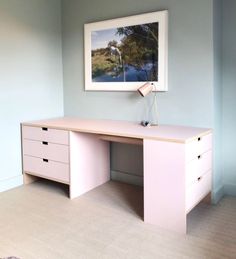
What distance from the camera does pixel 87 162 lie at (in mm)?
3131

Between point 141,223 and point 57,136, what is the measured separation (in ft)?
3.92

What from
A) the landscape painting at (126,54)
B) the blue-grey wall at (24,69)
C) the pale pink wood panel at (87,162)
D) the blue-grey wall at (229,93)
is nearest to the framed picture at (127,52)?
the landscape painting at (126,54)

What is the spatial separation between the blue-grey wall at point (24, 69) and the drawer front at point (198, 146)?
1921 mm

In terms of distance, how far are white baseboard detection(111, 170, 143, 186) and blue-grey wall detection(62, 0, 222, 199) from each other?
0.16 feet

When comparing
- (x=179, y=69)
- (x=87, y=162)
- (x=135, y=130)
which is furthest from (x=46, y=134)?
(x=179, y=69)

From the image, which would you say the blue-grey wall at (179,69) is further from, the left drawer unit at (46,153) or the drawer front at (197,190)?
the left drawer unit at (46,153)

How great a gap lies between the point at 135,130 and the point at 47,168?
43.1 inches

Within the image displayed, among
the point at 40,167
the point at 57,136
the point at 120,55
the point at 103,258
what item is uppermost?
the point at 120,55

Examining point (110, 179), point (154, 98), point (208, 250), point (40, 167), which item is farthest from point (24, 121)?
point (208, 250)

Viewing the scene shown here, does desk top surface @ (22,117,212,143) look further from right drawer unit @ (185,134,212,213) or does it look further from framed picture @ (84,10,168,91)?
framed picture @ (84,10,168,91)

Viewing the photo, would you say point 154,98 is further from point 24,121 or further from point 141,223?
point 24,121

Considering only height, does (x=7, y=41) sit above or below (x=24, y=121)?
above

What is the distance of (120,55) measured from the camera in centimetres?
320

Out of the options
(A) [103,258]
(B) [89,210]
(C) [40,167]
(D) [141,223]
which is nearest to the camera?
(A) [103,258]
